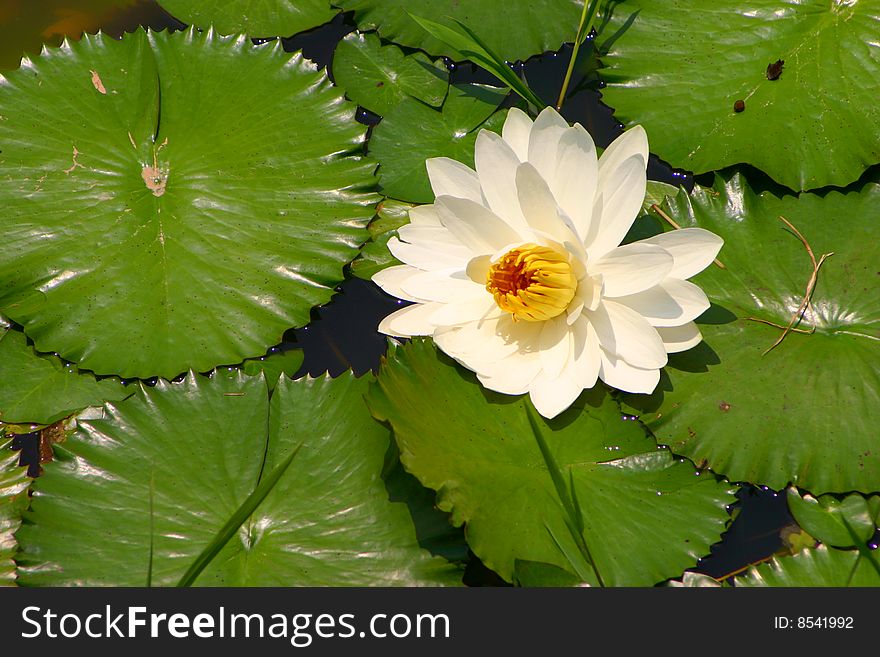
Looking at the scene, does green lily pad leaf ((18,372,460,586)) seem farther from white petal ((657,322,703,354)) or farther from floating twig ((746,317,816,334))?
floating twig ((746,317,816,334))

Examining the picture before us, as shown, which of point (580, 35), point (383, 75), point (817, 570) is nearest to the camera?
point (817, 570)

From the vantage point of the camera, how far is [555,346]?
6.36 feet

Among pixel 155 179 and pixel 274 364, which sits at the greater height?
pixel 155 179

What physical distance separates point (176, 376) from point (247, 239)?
0.48 meters

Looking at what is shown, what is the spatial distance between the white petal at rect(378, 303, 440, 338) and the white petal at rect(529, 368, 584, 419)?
1.08 feet

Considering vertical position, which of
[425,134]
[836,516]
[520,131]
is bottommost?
[836,516]

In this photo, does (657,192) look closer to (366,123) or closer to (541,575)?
(366,123)

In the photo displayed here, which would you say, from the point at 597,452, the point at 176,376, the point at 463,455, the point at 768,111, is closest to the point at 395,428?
the point at 463,455

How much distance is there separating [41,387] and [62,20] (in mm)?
1696

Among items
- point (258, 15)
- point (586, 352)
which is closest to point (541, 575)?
point (586, 352)

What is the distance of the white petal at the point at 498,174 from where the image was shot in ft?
6.34

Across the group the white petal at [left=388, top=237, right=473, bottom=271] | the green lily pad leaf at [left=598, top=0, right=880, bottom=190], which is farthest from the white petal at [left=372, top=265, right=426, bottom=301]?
the green lily pad leaf at [left=598, top=0, right=880, bottom=190]

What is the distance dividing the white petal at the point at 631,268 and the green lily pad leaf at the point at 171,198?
840 millimetres

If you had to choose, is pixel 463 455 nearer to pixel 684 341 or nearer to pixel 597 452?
pixel 597 452
